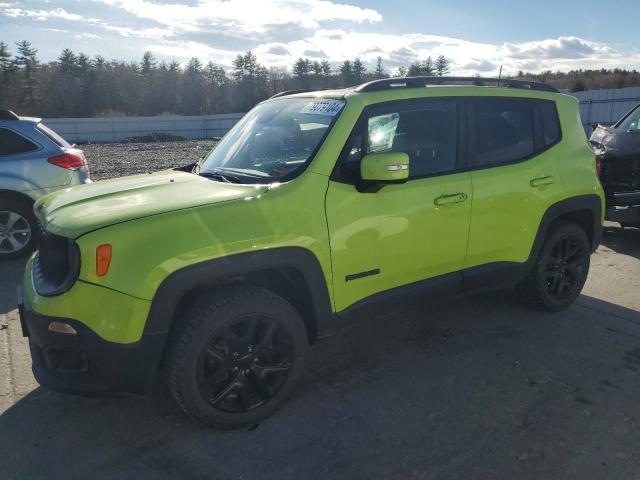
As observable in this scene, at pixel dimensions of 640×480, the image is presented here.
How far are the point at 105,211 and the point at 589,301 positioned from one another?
426 centimetres

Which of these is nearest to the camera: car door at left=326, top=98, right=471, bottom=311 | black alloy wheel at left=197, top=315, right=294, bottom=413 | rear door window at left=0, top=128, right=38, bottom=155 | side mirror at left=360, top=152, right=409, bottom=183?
black alloy wheel at left=197, top=315, right=294, bottom=413

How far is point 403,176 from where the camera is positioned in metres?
2.99

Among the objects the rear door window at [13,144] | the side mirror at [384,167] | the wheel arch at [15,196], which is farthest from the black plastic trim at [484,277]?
the rear door window at [13,144]

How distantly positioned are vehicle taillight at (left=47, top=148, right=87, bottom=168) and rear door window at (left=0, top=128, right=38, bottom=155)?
26cm

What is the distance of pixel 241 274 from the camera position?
9.13 feet

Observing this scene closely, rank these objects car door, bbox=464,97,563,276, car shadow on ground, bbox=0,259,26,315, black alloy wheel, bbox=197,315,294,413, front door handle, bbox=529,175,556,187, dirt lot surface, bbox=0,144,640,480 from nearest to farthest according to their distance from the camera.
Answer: dirt lot surface, bbox=0,144,640,480
black alloy wheel, bbox=197,315,294,413
car door, bbox=464,97,563,276
front door handle, bbox=529,175,556,187
car shadow on ground, bbox=0,259,26,315

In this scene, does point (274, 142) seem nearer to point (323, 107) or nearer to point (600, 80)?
point (323, 107)

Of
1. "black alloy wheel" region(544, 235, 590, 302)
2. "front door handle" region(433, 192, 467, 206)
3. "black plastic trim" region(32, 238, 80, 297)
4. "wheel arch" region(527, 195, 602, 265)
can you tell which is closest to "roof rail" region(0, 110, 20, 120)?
"black plastic trim" region(32, 238, 80, 297)

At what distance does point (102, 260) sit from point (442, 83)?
2596 millimetres

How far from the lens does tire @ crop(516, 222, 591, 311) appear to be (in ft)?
14.1

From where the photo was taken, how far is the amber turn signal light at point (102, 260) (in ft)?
8.05

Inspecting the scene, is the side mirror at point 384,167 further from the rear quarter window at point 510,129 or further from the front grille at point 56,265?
the front grille at point 56,265

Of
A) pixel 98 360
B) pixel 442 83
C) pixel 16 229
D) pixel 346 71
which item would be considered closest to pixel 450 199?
pixel 442 83

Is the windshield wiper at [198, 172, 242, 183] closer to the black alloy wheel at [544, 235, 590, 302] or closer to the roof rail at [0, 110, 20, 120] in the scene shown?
the black alloy wheel at [544, 235, 590, 302]
